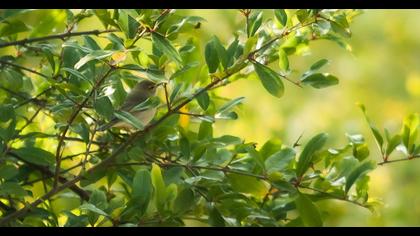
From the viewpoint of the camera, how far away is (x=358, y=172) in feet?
5.67

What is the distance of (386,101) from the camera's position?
5.32m

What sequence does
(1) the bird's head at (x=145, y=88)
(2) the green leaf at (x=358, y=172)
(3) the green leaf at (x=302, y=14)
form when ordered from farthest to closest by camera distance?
(1) the bird's head at (x=145, y=88) → (2) the green leaf at (x=358, y=172) → (3) the green leaf at (x=302, y=14)

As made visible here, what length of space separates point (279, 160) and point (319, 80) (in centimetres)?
23

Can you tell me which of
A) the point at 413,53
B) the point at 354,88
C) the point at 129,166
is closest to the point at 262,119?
the point at 354,88

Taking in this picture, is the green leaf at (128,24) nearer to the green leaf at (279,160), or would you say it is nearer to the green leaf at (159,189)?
the green leaf at (159,189)

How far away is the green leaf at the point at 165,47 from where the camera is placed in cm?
150

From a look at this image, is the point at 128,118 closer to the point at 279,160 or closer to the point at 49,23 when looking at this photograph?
the point at 279,160

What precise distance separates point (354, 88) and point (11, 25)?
382cm

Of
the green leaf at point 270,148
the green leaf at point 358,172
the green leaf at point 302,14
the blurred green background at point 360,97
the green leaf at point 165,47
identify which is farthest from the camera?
the blurred green background at point 360,97

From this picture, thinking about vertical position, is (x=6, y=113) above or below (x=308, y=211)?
above

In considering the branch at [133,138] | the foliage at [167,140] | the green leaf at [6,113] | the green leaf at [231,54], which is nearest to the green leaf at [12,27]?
the foliage at [167,140]

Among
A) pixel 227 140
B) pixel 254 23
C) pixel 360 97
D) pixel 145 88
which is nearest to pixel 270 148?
pixel 227 140

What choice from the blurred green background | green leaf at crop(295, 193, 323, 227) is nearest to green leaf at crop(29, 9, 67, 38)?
green leaf at crop(295, 193, 323, 227)

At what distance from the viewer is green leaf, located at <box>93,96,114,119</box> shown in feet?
5.02
